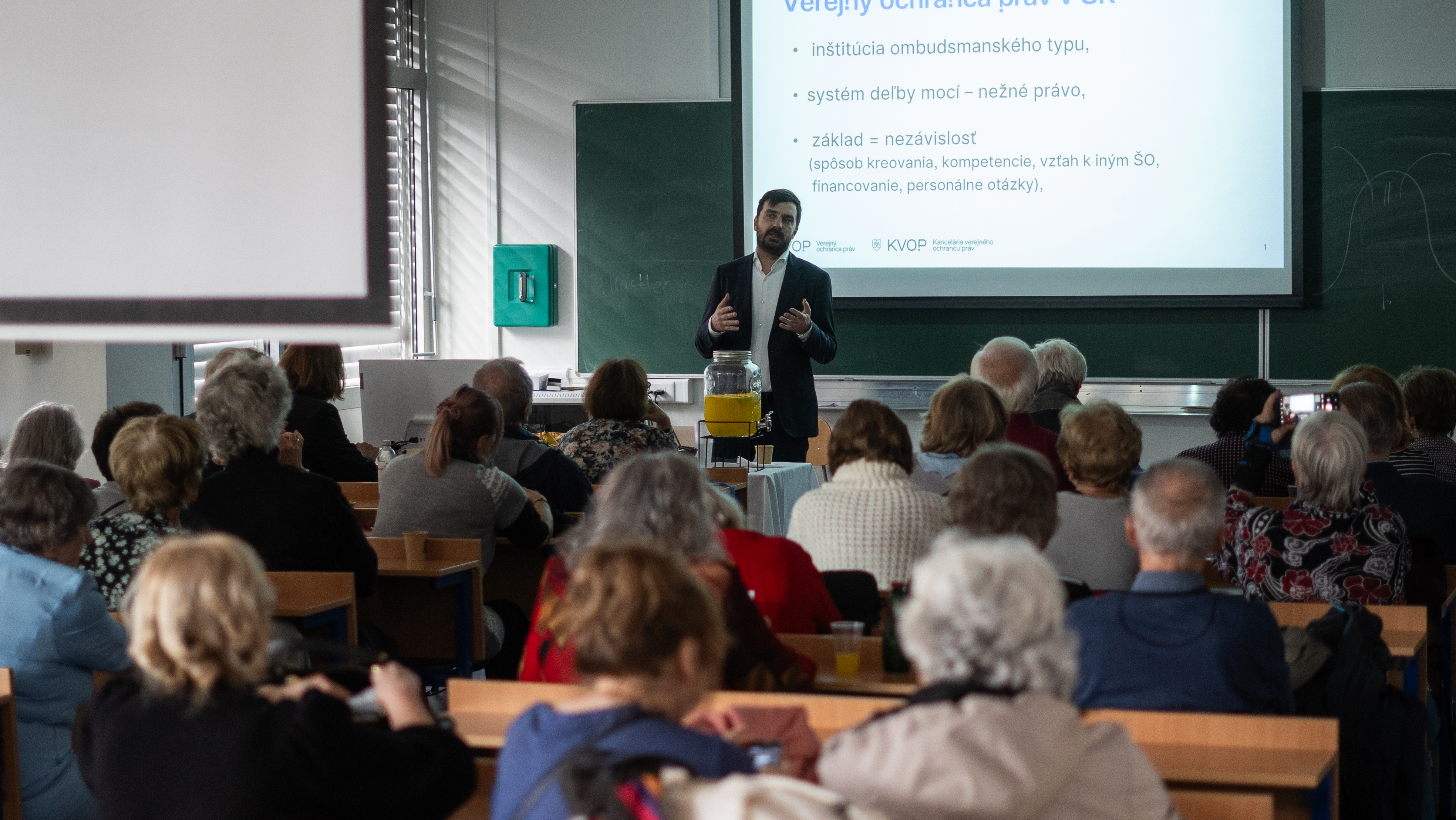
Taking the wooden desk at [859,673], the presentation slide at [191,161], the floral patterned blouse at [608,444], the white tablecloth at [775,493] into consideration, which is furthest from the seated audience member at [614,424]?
the presentation slide at [191,161]

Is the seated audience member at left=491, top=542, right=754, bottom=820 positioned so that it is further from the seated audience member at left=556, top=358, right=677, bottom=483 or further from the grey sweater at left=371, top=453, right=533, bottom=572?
the seated audience member at left=556, top=358, right=677, bottom=483

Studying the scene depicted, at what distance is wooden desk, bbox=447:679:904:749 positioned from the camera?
6.94ft

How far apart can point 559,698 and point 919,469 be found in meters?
2.11

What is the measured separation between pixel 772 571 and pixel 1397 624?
1.37 meters

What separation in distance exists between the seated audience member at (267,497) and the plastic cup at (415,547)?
0.17m

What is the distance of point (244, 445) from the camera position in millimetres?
3713

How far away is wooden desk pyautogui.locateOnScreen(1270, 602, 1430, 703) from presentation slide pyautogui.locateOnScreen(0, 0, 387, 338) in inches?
81.8

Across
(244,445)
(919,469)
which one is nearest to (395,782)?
(244,445)

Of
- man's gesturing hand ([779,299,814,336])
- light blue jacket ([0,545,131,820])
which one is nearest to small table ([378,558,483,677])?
light blue jacket ([0,545,131,820])

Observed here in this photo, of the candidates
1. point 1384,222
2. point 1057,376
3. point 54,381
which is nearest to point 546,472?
point 1057,376

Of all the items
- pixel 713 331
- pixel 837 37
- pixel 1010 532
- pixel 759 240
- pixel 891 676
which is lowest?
pixel 891 676

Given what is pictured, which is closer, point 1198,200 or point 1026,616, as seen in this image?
point 1026,616

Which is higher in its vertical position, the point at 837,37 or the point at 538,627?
the point at 837,37

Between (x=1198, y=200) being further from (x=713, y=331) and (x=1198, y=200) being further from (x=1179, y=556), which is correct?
(x=1179, y=556)
